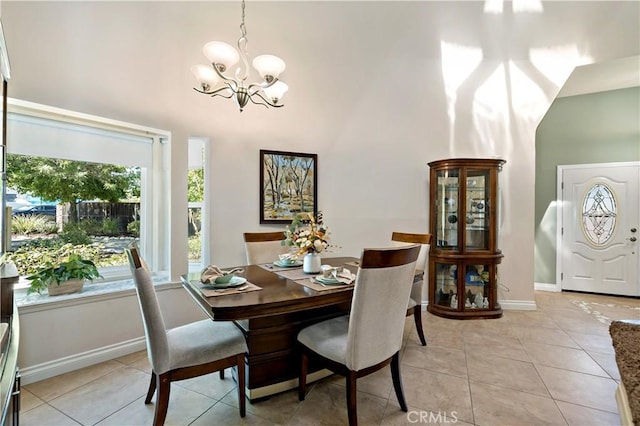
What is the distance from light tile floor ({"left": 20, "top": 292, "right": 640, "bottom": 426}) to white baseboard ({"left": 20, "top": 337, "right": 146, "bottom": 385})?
0.06m

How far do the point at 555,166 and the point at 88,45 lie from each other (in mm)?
6070

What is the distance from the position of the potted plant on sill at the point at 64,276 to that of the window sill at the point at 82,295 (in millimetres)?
59

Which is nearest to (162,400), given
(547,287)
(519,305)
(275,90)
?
(275,90)

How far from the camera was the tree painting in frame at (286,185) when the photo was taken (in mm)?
3381

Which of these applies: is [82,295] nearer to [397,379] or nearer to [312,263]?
[312,263]

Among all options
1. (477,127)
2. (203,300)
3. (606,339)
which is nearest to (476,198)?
(477,127)

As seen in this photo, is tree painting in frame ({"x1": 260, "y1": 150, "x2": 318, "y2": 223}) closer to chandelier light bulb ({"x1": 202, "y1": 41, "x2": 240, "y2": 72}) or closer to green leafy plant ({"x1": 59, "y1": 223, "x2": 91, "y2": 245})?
chandelier light bulb ({"x1": 202, "y1": 41, "x2": 240, "y2": 72})

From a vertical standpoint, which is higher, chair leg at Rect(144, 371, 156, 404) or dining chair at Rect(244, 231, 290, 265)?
dining chair at Rect(244, 231, 290, 265)

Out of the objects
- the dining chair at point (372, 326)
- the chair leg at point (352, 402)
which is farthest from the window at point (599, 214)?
the chair leg at point (352, 402)

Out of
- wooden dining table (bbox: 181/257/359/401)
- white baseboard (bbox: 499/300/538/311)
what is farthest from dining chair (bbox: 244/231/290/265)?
white baseboard (bbox: 499/300/538/311)

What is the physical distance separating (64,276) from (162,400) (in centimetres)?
154

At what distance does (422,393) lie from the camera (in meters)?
2.03

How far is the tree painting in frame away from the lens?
338 cm

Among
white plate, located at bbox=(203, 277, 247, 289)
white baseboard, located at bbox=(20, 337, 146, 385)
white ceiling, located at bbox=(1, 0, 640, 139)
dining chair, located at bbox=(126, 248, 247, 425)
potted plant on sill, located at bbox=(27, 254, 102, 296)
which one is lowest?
white baseboard, located at bbox=(20, 337, 146, 385)
